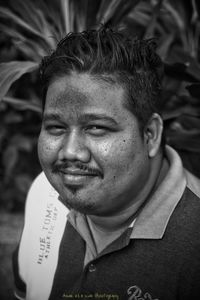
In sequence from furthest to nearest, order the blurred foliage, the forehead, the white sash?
the blurred foliage, the white sash, the forehead

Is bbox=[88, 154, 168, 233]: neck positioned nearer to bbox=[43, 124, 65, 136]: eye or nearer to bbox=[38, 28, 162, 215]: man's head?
bbox=[38, 28, 162, 215]: man's head

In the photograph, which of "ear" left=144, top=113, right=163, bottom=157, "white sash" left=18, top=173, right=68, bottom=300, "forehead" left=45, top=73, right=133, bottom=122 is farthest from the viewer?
"white sash" left=18, top=173, right=68, bottom=300

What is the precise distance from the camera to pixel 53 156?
41.0 inches

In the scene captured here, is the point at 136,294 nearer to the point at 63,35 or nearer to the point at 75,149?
the point at 75,149

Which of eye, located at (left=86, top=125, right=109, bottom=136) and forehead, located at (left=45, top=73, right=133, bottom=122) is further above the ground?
forehead, located at (left=45, top=73, right=133, bottom=122)

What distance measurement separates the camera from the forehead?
3.20 feet

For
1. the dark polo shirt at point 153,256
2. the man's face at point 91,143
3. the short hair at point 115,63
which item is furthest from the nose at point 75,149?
the dark polo shirt at point 153,256

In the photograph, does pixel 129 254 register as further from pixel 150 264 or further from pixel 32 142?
pixel 32 142

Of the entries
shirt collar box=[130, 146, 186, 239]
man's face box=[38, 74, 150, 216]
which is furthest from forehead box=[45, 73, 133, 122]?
shirt collar box=[130, 146, 186, 239]

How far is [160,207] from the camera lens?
111cm

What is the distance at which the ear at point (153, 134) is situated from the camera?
3.53 ft

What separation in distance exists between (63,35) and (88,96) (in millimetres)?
695

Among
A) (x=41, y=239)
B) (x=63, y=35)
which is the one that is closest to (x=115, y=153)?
(x=41, y=239)

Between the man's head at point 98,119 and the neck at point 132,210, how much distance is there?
0.19 ft
